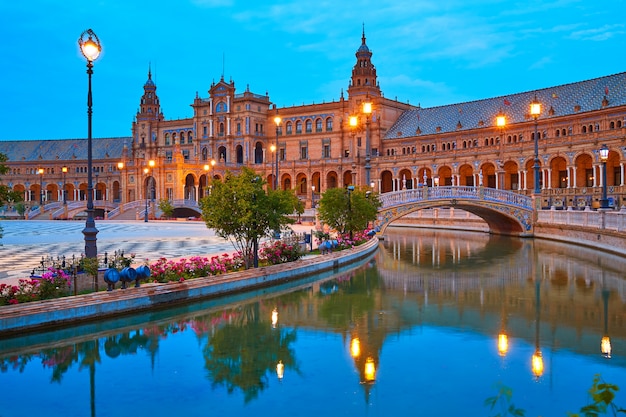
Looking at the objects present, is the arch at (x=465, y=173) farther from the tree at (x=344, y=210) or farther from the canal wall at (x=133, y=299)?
the canal wall at (x=133, y=299)

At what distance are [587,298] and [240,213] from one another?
10.8 meters

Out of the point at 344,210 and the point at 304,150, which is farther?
the point at 304,150

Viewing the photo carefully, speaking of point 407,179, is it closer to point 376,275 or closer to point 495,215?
point 495,215

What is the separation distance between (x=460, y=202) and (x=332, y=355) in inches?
1145

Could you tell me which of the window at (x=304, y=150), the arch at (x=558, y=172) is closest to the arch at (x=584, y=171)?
the arch at (x=558, y=172)

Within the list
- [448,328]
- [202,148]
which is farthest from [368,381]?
[202,148]

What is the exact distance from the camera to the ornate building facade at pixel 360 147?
193ft

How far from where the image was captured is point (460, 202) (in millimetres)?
39281

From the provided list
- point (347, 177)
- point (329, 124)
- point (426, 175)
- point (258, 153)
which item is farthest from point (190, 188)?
point (426, 175)

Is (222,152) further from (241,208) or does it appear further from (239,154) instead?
(241,208)

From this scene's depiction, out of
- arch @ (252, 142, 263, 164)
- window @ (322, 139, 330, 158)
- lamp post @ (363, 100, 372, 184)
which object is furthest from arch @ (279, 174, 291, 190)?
lamp post @ (363, 100, 372, 184)

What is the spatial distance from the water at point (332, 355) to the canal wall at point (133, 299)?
0.92 feet

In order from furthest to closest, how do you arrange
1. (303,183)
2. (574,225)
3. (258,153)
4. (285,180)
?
(258,153) < (285,180) < (303,183) < (574,225)

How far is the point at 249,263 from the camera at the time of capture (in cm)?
1959
